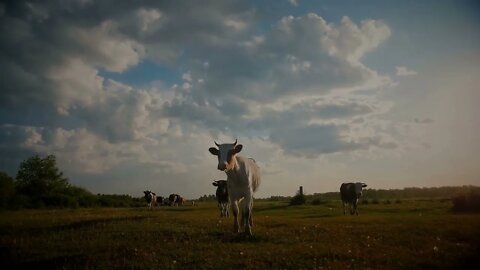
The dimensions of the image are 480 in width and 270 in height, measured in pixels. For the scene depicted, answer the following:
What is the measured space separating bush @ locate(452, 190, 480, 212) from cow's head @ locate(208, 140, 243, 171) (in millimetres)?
30023

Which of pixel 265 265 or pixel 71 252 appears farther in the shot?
pixel 71 252

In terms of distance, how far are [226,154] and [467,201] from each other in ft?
110

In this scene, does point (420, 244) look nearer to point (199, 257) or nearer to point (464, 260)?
point (464, 260)

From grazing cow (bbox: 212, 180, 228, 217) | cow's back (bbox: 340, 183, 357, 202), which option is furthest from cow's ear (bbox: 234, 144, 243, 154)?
cow's back (bbox: 340, 183, 357, 202)

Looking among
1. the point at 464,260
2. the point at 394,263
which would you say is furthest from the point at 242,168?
the point at 464,260

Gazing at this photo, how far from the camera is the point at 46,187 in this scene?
6931 centimetres

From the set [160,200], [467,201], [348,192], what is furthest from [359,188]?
[160,200]

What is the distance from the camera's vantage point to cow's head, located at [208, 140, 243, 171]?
604 inches

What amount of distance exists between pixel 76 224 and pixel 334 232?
13086mm

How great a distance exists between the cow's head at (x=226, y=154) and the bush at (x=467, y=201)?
3002 cm

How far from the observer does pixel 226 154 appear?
624 inches

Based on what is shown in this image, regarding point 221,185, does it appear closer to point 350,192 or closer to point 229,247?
point 350,192

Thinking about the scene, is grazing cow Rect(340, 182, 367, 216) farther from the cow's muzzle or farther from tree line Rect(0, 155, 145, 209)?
tree line Rect(0, 155, 145, 209)

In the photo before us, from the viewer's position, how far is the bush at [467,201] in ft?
125
